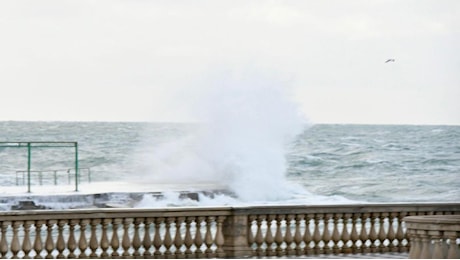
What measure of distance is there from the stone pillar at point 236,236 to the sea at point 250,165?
23.0m

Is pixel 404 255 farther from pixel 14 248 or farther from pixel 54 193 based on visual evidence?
pixel 54 193

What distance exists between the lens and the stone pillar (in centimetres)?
1382

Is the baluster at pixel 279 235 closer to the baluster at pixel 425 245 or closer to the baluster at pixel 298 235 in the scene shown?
the baluster at pixel 298 235

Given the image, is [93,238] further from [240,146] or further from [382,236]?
[240,146]

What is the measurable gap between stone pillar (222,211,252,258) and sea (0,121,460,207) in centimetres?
2296

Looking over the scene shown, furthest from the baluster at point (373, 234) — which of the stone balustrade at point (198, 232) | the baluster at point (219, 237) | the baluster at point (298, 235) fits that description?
the baluster at point (219, 237)

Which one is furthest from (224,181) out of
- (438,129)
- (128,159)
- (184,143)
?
(438,129)

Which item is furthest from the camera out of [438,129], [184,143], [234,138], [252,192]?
[438,129]

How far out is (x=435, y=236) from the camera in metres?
9.63

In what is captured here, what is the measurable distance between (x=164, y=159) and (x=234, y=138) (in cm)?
805

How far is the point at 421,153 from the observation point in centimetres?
6862

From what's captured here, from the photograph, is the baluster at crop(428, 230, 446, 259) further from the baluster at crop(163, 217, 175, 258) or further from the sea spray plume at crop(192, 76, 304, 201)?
the sea spray plume at crop(192, 76, 304, 201)

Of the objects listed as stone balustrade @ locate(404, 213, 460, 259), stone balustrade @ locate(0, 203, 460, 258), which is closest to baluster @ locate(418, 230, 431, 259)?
stone balustrade @ locate(404, 213, 460, 259)

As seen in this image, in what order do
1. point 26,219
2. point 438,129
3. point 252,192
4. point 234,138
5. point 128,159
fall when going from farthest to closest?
point 438,129, point 128,159, point 234,138, point 252,192, point 26,219
